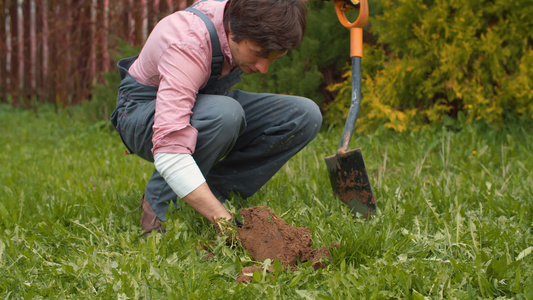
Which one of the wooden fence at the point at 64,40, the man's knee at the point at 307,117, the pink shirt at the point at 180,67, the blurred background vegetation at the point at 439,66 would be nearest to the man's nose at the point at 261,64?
the pink shirt at the point at 180,67

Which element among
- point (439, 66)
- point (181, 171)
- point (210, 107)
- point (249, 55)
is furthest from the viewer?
point (439, 66)

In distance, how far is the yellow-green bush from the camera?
3846mm

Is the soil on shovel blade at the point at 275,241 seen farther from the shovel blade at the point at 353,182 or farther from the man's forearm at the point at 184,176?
the shovel blade at the point at 353,182

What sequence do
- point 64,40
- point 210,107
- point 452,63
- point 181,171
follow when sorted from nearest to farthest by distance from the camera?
point 181,171 → point 210,107 → point 452,63 → point 64,40

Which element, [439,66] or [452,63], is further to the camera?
[439,66]

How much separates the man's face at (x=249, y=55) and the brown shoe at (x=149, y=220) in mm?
823

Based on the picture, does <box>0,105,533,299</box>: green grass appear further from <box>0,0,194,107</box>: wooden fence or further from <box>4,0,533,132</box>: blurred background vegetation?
<box>0,0,194,107</box>: wooden fence

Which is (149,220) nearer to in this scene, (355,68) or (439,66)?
(355,68)

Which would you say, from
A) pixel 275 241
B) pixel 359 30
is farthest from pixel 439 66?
pixel 275 241

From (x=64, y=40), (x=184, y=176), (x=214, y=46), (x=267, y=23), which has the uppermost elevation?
(x=267, y=23)

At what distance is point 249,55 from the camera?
6.26 ft

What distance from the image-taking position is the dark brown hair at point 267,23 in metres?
1.80

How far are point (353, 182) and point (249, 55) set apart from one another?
835 mm

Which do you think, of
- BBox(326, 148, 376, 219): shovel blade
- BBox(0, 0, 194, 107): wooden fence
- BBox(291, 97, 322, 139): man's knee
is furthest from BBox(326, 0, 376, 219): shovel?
BBox(0, 0, 194, 107): wooden fence
